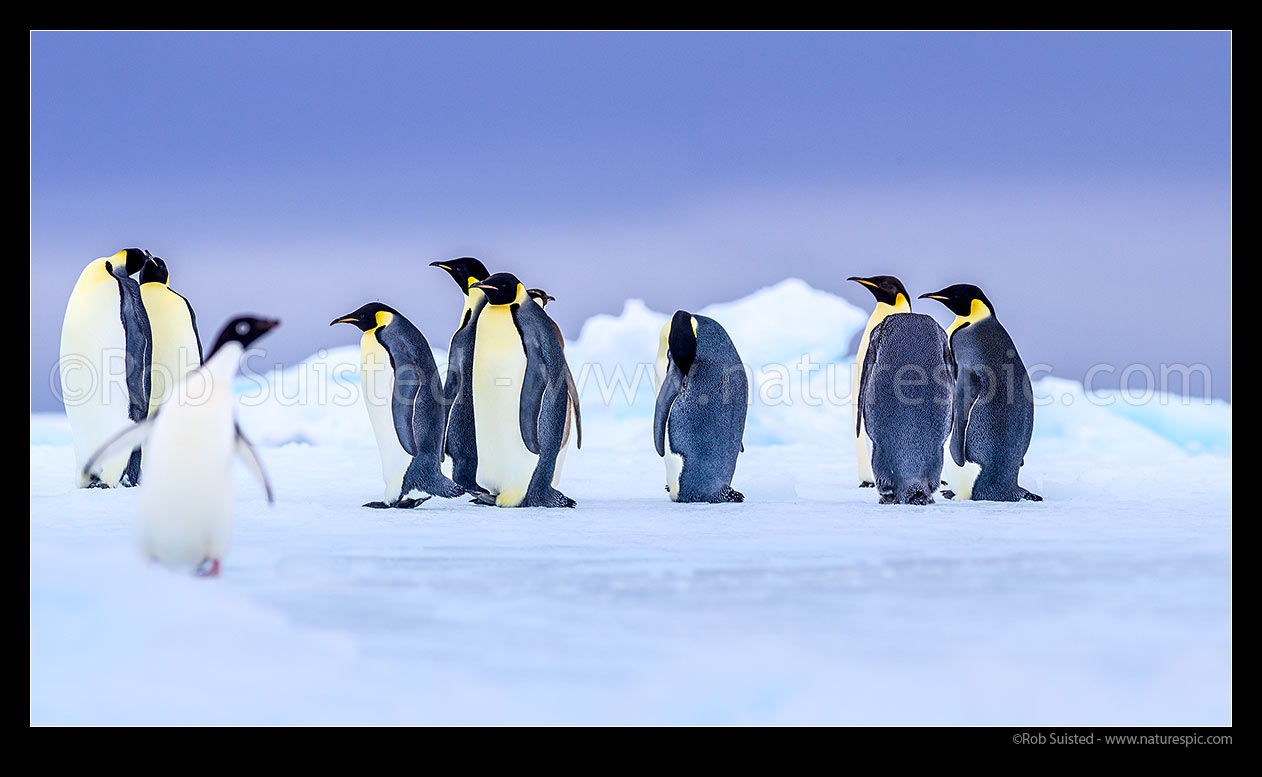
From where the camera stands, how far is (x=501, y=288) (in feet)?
16.5

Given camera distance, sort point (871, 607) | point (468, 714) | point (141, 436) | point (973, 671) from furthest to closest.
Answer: point (141, 436) < point (871, 607) < point (973, 671) < point (468, 714)

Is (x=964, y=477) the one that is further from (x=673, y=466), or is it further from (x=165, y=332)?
(x=165, y=332)

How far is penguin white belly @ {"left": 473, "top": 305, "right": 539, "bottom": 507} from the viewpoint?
499 centimetres

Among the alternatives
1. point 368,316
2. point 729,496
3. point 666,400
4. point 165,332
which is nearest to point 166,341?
point 165,332

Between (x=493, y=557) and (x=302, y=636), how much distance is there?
977mm

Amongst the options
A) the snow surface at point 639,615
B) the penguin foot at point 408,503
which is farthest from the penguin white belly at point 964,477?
the penguin foot at point 408,503

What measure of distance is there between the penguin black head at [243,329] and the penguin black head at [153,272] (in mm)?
3414

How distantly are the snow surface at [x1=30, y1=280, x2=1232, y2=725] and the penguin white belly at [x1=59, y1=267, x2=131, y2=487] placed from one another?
2.26 feet

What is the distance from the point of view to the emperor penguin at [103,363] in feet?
18.2

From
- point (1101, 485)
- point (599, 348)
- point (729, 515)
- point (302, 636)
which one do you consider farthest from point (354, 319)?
point (599, 348)

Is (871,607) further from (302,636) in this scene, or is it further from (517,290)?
(517,290)

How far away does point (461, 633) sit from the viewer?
8.28ft

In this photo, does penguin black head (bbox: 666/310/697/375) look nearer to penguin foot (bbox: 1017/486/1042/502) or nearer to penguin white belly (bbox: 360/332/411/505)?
penguin white belly (bbox: 360/332/411/505)

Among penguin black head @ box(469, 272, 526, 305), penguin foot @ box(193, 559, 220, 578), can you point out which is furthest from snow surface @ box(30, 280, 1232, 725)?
penguin black head @ box(469, 272, 526, 305)
